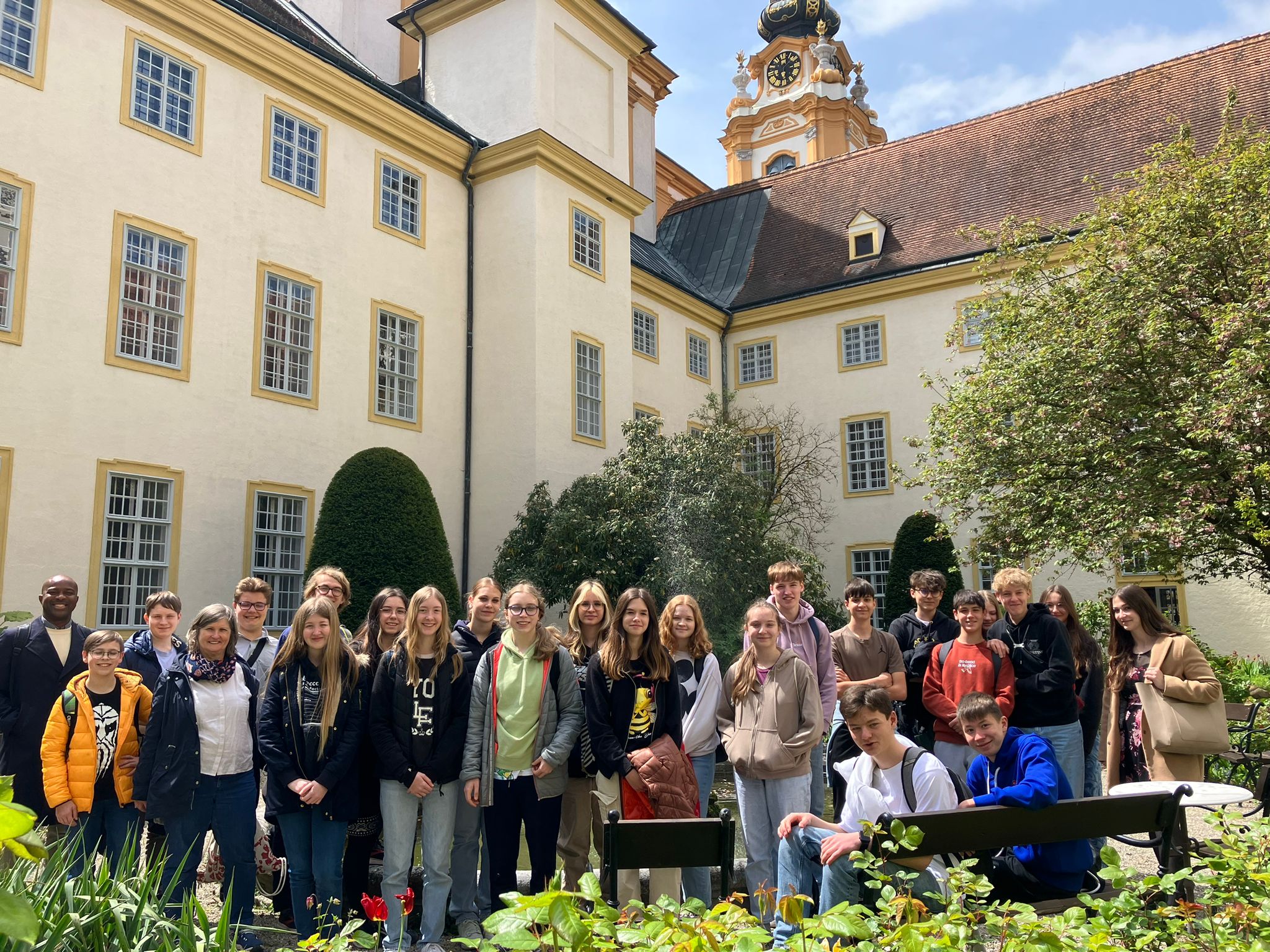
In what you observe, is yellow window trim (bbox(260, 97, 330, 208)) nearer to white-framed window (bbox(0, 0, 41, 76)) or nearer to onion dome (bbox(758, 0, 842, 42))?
white-framed window (bbox(0, 0, 41, 76))

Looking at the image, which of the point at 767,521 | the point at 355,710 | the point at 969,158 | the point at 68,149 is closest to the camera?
the point at 355,710

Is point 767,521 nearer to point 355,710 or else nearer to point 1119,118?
point 355,710

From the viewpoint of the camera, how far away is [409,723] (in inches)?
215

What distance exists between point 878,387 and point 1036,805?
22231mm

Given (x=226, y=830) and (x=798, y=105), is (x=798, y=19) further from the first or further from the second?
(x=226, y=830)

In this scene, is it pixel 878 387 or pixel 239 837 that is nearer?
pixel 239 837

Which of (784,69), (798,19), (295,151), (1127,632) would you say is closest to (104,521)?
(295,151)

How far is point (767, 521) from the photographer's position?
17344 millimetres

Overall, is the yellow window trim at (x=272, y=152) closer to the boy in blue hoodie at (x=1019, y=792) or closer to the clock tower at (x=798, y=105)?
the boy in blue hoodie at (x=1019, y=792)

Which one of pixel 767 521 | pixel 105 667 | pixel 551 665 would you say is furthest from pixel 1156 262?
pixel 105 667

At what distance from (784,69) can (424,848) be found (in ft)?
168

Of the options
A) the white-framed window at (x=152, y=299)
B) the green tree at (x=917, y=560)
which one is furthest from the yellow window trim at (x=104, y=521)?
the green tree at (x=917, y=560)

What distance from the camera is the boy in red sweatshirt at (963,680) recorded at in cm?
643

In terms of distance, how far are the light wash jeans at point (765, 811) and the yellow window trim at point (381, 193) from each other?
1423 cm
